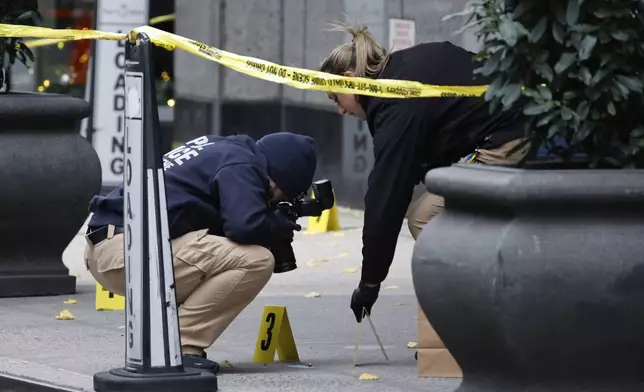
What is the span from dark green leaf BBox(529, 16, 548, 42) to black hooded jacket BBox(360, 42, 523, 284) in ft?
4.01

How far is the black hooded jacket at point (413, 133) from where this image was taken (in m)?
6.57

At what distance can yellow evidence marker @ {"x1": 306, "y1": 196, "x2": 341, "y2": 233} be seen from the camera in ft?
45.0

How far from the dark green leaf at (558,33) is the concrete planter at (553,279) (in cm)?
43

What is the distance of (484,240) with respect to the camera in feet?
17.2

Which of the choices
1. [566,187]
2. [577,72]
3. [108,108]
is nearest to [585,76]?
[577,72]

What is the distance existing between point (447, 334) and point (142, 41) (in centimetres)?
170

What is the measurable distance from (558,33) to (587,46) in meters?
0.12

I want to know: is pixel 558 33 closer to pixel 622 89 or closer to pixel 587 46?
pixel 587 46

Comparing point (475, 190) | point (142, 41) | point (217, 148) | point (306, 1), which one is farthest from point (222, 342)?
point (306, 1)

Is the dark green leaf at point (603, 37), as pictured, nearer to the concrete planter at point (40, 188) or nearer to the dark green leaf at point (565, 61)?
the dark green leaf at point (565, 61)

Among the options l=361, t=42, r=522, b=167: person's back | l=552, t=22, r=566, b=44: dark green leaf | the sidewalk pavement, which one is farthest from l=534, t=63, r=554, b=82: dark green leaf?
the sidewalk pavement

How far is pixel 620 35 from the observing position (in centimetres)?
519

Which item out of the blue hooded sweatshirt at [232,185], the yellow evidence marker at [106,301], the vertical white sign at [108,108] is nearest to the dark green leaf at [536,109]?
the blue hooded sweatshirt at [232,185]

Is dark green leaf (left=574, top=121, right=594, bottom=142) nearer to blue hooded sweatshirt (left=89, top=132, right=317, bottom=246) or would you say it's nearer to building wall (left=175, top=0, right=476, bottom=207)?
blue hooded sweatshirt (left=89, top=132, right=317, bottom=246)
